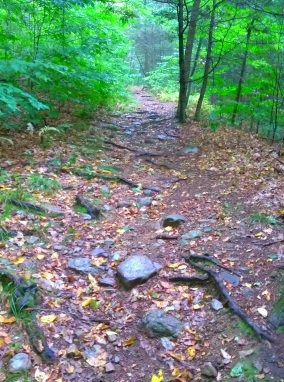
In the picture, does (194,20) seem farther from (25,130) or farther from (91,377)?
(91,377)

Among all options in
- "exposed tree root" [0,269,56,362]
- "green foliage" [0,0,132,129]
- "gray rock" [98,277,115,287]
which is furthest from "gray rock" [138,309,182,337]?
"green foliage" [0,0,132,129]

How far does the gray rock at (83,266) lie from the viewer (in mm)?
4555

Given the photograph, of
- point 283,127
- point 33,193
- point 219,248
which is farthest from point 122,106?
point 219,248

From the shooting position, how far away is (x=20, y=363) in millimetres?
3119

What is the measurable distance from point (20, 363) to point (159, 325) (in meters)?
1.37

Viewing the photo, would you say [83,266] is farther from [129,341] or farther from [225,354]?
[225,354]

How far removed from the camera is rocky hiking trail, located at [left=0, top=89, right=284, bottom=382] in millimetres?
3271

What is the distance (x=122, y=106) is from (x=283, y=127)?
666 centimetres

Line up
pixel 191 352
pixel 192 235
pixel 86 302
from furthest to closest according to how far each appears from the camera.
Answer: pixel 192 235
pixel 86 302
pixel 191 352

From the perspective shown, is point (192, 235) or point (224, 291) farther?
point (192, 235)

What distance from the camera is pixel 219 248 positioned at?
4965mm

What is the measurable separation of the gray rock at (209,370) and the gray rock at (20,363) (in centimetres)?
155

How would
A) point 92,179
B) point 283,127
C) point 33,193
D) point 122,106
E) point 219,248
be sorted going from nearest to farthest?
point 219,248 → point 33,193 → point 92,179 → point 283,127 → point 122,106

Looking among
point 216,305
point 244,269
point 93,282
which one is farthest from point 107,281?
point 244,269
